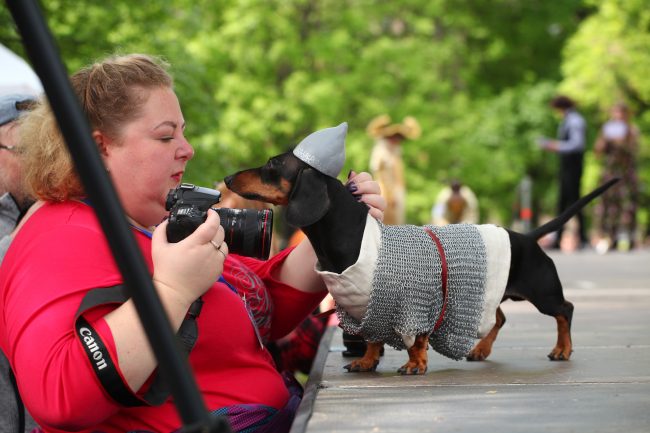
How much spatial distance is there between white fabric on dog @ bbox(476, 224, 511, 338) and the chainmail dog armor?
25 mm

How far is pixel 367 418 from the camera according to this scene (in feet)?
8.64

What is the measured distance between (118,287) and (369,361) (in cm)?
143

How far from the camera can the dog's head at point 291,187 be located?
12.1ft

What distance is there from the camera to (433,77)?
2911 cm

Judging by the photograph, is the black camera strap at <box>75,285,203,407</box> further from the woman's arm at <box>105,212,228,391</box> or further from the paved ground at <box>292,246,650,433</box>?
the paved ground at <box>292,246,650,433</box>

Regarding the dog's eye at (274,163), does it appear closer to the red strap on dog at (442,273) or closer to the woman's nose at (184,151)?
the red strap on dog at (442,273)

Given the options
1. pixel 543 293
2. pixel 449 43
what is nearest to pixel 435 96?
pixel 449 43

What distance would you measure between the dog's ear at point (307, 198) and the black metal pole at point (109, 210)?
2267mm

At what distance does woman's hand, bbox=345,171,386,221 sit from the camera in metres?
3.65

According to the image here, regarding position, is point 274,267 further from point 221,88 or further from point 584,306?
point 221,88

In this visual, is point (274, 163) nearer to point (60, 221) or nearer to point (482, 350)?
point (482, 350)

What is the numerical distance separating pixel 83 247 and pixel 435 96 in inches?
1138

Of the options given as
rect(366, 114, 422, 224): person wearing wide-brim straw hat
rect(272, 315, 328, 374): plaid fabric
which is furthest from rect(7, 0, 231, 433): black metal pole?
rect(366, 114, 422, 224): person wearing wide-brim straw hat

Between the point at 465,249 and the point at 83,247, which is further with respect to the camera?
Answer: the point at 465,249
